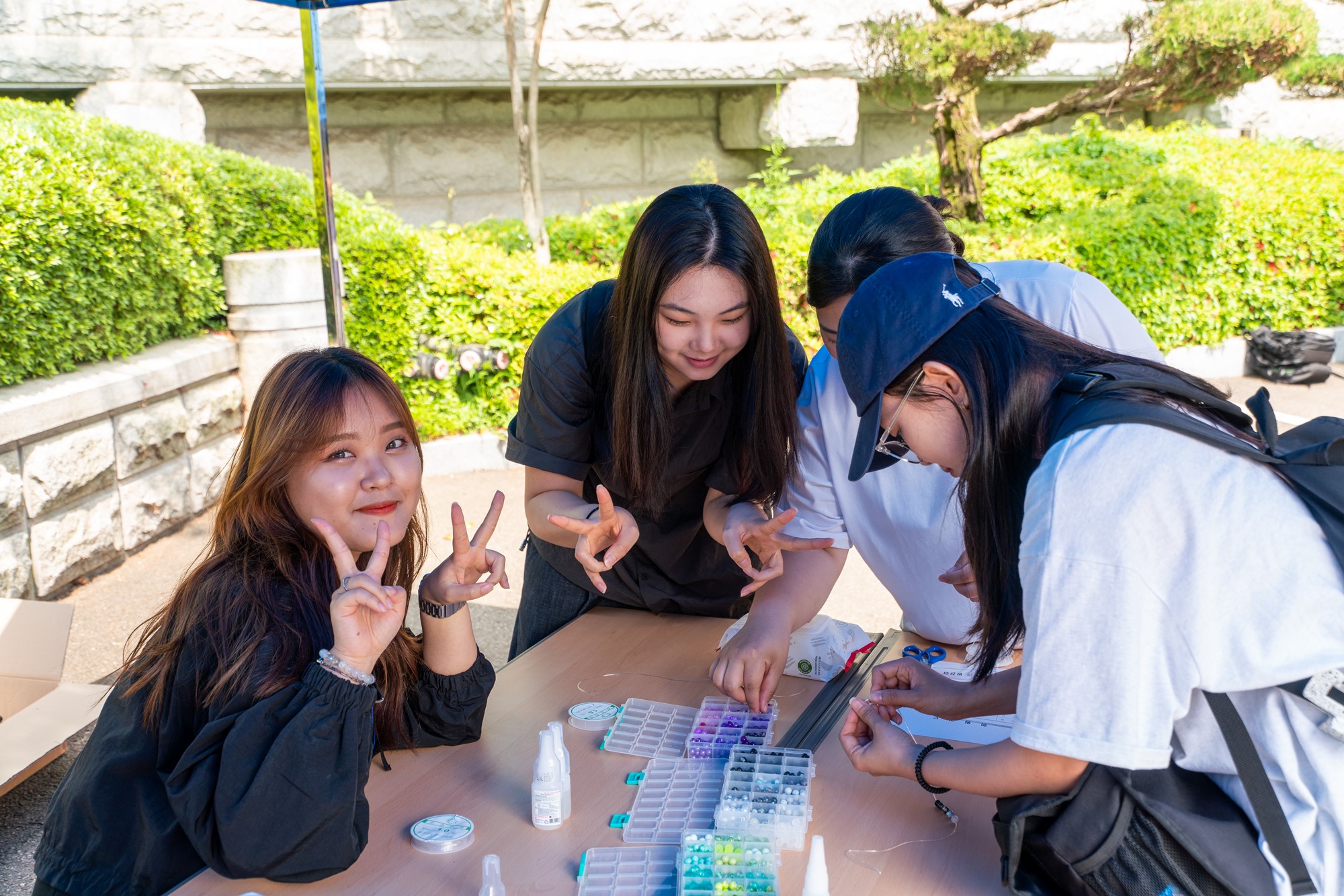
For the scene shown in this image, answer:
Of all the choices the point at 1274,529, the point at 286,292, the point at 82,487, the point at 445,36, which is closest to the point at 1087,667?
the point at 1274,529

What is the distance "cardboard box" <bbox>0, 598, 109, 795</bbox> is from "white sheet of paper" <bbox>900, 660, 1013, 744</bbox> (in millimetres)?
2223

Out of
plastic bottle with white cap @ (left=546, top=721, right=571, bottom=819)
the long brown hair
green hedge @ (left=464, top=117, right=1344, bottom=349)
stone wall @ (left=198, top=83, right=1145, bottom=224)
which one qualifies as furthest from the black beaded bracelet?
stone wall @ (left=198, top=83, right=1145, bottom=224)

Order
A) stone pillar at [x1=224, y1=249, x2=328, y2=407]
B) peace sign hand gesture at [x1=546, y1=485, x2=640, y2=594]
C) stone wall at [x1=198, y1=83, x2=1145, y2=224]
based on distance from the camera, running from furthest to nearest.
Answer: stone wall at [x1=198, y1=83, x2=1145, y2=224], stone pillar at [x1=224, y1=249, x2=328, y2=407], peace sign hand gesture at [x1=546, y1=485, x2=640, y2=594]

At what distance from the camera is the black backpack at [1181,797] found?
1172 mm

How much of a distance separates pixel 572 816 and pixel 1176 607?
0.95 metres

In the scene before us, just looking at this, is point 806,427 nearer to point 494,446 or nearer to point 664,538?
point 664,538

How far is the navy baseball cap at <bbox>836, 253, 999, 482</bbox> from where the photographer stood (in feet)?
4.46

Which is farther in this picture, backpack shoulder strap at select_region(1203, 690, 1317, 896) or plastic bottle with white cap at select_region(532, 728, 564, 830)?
plastic bottle with white cap at select_region(532, 728, 564, 830)

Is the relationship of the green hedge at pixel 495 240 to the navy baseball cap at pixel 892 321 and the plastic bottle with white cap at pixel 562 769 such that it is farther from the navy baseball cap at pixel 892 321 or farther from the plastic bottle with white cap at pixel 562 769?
the navy baseball cap at pixel 892 321

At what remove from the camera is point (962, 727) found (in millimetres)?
1914

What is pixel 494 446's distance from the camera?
A: 6.06m

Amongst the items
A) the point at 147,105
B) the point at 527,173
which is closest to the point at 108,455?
the point at 147,105

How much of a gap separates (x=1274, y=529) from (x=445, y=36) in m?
7.28

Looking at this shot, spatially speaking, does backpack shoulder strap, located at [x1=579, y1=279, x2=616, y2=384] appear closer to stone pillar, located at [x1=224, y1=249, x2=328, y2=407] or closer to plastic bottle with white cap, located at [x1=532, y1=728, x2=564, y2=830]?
plastic bottle with white cap, located at [x1=532, y1=728, x2=564, y2=830]
